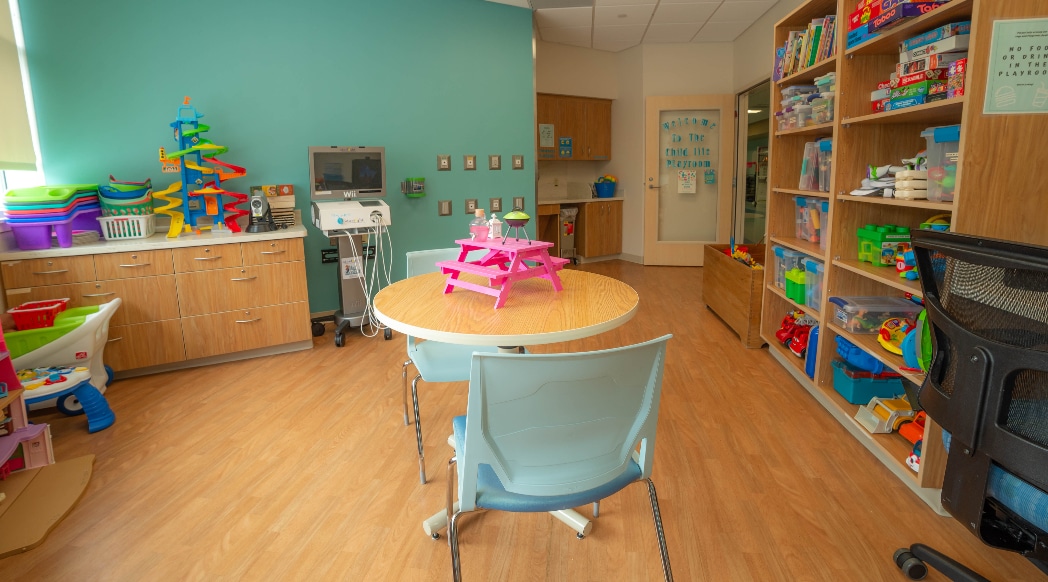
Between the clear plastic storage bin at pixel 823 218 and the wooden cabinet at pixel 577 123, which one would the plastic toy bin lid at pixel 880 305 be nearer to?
the clear plastic storage bin at pixel 823 218

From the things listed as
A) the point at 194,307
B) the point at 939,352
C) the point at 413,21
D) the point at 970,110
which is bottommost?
the point at 194,307

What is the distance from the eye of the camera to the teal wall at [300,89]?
3652 mm

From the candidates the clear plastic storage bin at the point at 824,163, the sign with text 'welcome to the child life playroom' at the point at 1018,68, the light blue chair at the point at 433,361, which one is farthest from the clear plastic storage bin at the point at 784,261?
the light blue chair at the point at 433,361

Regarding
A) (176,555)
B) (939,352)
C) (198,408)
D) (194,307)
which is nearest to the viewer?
(939,352)

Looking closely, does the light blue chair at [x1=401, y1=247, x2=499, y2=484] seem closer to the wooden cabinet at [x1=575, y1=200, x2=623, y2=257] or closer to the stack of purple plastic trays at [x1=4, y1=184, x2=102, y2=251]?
the stack of purple plastic trays at [x1=4, y1=184, x2=102, y2=251]

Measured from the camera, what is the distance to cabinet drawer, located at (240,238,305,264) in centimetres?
362

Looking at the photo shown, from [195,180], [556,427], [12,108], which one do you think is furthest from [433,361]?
[12,108]

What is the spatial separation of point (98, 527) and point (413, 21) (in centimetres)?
388

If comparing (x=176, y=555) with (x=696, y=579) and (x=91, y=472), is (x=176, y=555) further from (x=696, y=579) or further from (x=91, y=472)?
(x=696, y=579)

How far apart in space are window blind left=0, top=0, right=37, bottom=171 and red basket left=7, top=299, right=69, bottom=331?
0.80 meters

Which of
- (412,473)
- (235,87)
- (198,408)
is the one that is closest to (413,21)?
(235,87)

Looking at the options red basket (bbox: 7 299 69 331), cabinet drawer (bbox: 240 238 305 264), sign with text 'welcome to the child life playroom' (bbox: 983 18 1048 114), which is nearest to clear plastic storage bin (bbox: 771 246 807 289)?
sign with text 'welcome to the child life playroom' (bbox: 983 18 1048 114)

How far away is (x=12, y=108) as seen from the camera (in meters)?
3.35

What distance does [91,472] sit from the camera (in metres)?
2.37
